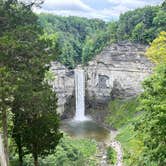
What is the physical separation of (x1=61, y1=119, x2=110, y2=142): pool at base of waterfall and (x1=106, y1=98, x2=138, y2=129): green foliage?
5.30 ft

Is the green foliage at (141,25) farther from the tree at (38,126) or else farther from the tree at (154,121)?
→ the tree at (154,121)

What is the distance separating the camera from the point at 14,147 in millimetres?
24016

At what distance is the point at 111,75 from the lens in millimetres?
49250

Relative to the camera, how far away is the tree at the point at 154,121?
1362 cm

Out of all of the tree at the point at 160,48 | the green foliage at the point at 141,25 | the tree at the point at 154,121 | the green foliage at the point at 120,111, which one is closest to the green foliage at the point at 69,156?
the green foliage at the point at 120,111

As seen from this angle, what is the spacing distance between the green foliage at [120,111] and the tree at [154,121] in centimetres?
2800

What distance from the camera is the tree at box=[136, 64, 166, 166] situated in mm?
13617

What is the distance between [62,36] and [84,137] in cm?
4592

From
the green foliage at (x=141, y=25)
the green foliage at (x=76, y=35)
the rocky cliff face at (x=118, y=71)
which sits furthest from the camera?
the green foliage at (x=76, y=35)

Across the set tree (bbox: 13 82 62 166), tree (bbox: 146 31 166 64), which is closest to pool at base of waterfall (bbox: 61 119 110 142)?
tree (bbox: 146 31 166 64)

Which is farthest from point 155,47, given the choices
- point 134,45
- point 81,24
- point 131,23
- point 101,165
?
point 81,24

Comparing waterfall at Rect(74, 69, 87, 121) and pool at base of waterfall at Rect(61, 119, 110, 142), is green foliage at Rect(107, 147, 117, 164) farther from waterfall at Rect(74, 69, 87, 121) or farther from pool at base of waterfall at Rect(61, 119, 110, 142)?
waterfall at Rect(74, 69, 87, 121)

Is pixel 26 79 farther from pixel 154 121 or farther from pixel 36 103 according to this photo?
pixel 154 121

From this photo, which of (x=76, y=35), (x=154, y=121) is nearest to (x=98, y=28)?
(x=76, y=35)
